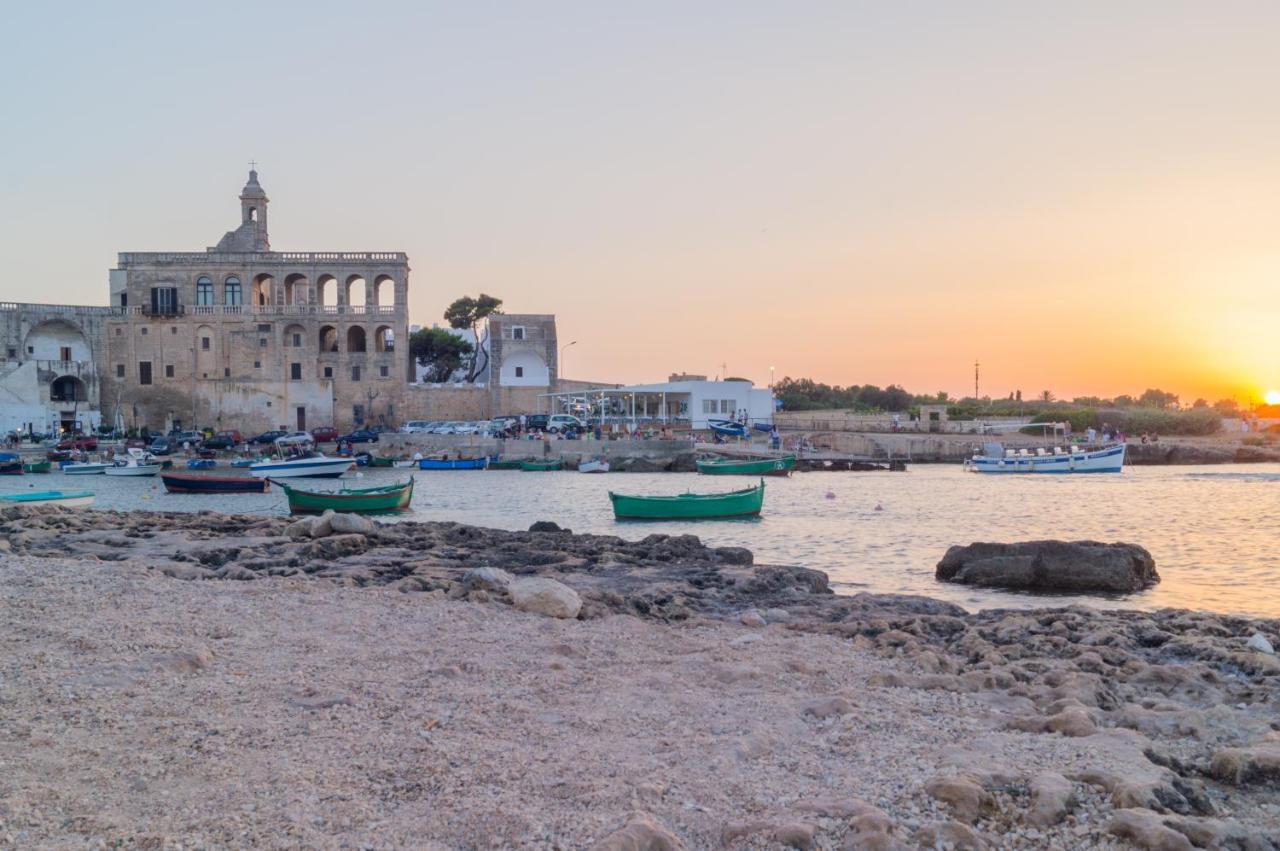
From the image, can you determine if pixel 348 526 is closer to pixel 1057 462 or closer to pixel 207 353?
pixel 1057 462

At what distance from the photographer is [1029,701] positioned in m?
7.86

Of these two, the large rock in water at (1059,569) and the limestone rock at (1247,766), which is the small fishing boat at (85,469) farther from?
the limestone rock at (1247,766)

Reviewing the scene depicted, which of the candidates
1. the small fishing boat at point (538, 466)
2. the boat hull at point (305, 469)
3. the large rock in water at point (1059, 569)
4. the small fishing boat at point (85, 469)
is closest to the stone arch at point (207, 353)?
the small fishing boat at point (85, 469)

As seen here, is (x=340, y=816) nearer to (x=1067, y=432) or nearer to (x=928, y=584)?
(x=928, y=584)

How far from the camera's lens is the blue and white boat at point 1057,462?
56.3 metres

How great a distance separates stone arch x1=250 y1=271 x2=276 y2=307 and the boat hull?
2238cm

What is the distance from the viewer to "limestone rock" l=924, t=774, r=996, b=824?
550 cm

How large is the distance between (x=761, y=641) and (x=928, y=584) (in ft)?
29.9

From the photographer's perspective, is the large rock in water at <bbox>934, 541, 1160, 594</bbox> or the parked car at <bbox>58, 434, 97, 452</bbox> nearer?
the large rock in water at <bbox>934, 541, 1160, 594</bbox>

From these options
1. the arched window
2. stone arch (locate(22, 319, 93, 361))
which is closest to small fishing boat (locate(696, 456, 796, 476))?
the arched window

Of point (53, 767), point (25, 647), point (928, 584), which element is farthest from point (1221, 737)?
point (928, 584)

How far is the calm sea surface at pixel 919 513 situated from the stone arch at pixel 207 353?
643 inches

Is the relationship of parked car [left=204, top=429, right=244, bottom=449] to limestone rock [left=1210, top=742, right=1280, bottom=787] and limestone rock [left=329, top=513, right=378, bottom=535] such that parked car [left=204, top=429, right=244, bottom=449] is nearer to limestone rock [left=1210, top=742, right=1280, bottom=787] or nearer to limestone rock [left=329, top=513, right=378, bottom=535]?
limestone rock [left=329, top=513, right=378, bottom=535]

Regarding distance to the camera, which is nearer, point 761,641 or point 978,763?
point 978,763
